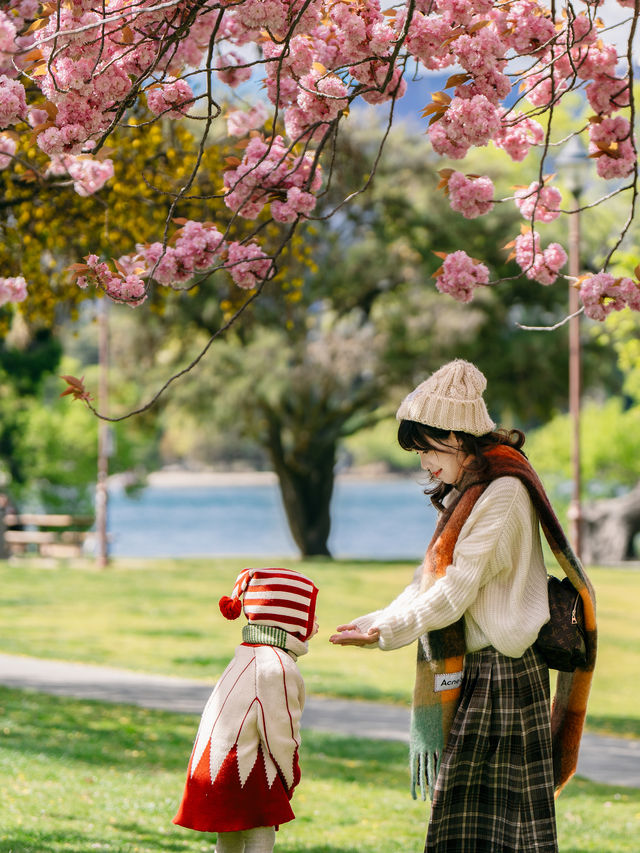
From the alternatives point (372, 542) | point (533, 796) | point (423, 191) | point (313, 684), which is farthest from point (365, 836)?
point (372, 542)

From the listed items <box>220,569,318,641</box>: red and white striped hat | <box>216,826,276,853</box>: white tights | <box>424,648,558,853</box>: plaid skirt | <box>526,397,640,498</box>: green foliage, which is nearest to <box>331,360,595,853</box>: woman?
<box>424,648,558,853</box>: plaid skirt

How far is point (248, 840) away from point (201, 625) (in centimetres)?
1237

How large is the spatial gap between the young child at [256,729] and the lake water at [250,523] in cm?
1621

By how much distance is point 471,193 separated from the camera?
16.6ft

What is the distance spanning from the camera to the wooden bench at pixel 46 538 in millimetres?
28722

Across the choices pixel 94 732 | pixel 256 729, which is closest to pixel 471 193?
pixel 256 729

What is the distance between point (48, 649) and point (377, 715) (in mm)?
4800

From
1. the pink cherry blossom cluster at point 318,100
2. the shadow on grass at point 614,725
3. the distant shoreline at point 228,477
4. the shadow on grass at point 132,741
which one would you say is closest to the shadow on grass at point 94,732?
the shadow on grass at point 132,741

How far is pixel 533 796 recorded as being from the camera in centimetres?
380

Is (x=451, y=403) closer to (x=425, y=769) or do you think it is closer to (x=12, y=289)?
(x=425, y=769)

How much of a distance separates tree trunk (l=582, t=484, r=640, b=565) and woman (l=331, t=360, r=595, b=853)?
24.6 m

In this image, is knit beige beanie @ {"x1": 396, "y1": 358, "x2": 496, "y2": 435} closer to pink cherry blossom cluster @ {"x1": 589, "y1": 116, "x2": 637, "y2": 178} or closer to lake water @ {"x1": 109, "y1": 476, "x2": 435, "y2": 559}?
pink cherry blossom cluster @ {"x1": 589, "y1": 116, "x2": 637, "y2": 178}

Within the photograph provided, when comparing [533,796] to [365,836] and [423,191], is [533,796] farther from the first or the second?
[423,191]

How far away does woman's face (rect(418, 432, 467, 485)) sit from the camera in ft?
13.0
